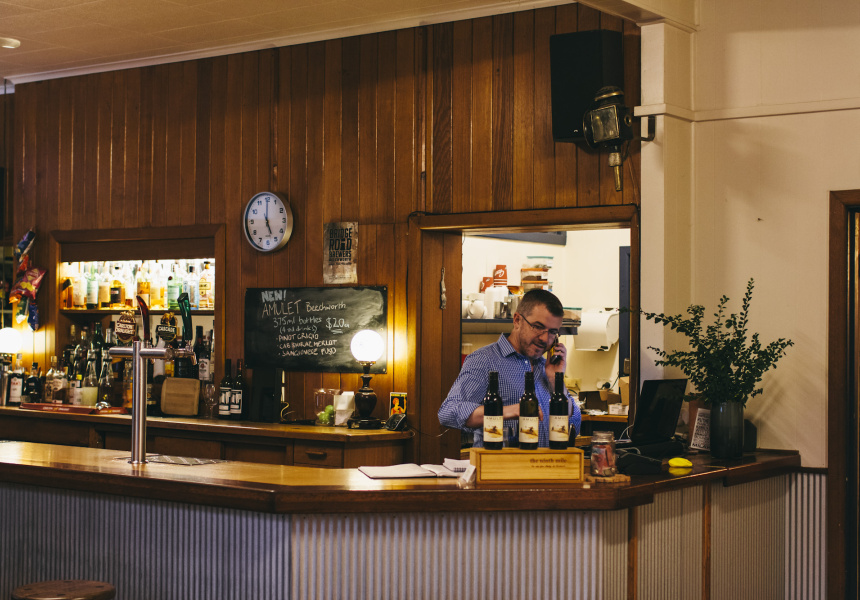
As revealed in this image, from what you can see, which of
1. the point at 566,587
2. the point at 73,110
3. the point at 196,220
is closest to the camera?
the point at 566,587

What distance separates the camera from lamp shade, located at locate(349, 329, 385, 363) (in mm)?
5332

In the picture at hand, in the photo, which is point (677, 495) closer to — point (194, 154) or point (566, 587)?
point (566, 587)

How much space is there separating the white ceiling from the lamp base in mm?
2219

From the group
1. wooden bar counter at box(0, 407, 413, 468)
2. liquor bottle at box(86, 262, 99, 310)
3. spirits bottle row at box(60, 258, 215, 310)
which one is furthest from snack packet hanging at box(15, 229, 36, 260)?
wooden bar counter at box(0, 407, 413, 468)

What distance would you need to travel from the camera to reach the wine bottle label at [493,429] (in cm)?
319

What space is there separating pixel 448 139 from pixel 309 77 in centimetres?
105

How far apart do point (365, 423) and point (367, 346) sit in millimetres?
429

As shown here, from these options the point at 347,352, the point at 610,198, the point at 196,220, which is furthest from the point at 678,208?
the point at 196,220

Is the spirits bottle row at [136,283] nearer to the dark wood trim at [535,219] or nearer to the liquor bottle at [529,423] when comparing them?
the dark wood trim at [535,219]

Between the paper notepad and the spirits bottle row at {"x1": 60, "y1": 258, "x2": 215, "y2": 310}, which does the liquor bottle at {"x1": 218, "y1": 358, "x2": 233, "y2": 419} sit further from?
the paper notepad

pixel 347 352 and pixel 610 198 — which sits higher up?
pixel 610 198

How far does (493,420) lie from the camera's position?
3213 millimetres

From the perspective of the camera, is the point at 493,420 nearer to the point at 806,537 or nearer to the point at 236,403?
the point at 806,537

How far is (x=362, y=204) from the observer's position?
5570mm
